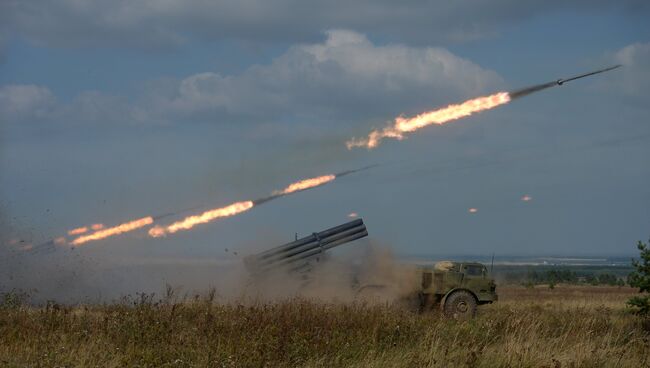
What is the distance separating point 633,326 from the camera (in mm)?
18000

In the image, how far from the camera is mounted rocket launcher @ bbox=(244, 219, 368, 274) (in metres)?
25.0

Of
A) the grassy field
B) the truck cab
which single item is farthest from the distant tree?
the truck cab

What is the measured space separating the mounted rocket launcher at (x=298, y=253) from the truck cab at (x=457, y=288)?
306cm

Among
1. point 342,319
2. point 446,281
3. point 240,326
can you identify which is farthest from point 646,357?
point 446,281

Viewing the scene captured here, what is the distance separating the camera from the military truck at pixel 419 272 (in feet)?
79.7

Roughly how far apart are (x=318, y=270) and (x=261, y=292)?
205cm

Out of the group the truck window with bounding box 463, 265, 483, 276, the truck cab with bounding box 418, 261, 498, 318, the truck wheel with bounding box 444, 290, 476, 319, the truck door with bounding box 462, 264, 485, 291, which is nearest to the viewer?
the truck wheel with bounding box 444, 290, 476, 319

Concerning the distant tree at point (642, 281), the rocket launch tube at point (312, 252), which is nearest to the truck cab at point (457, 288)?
the rocket launch tube at point (312, 252)

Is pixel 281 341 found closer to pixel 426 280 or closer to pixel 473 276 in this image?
pixel 426 280

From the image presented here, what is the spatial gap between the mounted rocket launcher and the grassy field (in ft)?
32.4

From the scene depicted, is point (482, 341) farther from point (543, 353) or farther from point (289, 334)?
point (289, 334)

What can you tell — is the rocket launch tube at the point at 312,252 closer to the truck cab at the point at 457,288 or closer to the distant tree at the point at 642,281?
the truck cab at the point at 457,288

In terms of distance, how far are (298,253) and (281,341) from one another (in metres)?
13.0

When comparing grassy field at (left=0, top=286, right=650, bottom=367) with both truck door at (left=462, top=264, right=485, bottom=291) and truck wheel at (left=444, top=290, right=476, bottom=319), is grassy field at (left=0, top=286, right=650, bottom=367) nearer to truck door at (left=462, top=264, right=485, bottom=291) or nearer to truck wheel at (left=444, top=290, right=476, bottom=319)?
truck wheel at (left=444, top=290, right=476, bottom=319)
